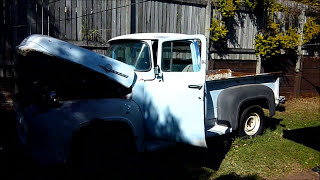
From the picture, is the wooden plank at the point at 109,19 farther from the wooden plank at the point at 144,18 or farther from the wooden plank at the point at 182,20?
the wooden plank at the point at 182,20

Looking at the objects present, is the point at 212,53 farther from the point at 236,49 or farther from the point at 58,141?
the point at 58,141

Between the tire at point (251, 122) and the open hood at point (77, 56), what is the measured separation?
2.91 metres

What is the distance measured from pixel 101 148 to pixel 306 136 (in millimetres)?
5160

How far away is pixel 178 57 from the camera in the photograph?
17.2 feet

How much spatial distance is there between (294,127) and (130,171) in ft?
16.5

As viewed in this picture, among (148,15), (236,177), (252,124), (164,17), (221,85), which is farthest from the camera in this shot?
(164,17)

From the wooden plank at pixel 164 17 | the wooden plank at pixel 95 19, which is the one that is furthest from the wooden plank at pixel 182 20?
the wooden plank at pixel 95 19

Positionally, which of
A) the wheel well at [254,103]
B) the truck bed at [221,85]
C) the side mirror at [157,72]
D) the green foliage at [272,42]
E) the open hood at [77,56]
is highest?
the green foliage at [272,42]

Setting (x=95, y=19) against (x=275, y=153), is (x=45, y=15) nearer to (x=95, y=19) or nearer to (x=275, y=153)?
(x=95, y=19)

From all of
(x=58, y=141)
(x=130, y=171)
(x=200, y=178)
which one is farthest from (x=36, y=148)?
(x=200, y=178)

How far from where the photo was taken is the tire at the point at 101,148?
4.09m

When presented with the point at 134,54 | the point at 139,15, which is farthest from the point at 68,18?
the point at 134,54

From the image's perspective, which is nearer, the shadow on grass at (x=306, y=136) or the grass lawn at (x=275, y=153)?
the grass lawn at (x=275, y=153)

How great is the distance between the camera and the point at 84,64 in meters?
4.20
